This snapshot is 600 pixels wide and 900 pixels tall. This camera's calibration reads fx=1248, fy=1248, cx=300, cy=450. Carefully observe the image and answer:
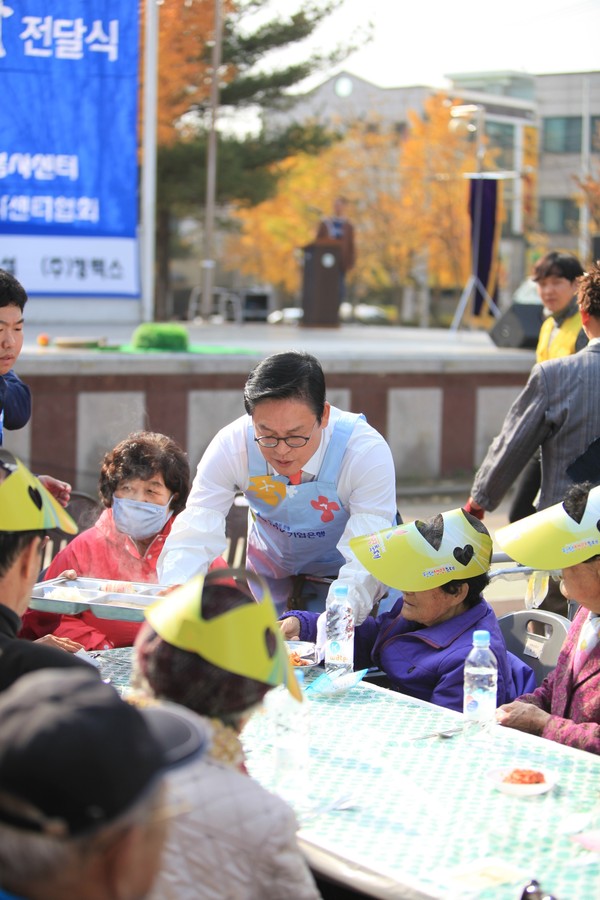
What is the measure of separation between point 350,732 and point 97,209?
1061 cm

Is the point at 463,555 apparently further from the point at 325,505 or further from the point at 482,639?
the point at 325,505

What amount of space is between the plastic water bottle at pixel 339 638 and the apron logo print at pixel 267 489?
2.34 feet

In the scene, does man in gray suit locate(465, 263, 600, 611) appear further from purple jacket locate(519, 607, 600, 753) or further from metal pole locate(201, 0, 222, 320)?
metal pole locate(201, 0, 222, 320)

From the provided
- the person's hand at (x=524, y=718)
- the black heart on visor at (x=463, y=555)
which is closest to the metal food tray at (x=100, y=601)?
the black heart on visor at (x=463, y=555)

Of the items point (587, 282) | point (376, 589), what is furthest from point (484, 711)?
point (587, 282)

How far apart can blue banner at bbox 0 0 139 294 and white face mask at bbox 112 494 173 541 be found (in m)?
8.93

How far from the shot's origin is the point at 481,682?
3246 mm

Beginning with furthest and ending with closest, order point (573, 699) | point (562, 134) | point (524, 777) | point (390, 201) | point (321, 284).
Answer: point (562, 134)
point (390, 201)
point (321, 284)
point (573, 699)
point (524, 777)

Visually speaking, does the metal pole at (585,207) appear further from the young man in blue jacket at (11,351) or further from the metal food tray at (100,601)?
the metal food tray at (100,601)

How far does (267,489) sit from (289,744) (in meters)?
1.66

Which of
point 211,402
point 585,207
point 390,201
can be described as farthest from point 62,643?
point 390,201

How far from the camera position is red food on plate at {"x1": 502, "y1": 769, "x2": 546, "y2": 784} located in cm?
272

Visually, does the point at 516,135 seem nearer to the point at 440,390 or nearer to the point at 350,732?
the point at 440,390

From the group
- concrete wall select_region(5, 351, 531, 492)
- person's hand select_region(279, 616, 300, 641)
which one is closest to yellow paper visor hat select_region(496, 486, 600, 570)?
person's hand select_region(279, 616, 300, 641)
